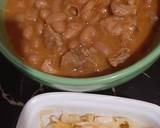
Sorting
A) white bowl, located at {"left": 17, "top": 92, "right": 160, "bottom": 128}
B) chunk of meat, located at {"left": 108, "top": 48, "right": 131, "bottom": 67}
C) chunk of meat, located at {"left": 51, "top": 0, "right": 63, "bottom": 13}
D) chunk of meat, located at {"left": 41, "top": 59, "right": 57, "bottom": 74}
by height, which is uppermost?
chunk of meat, located at {"left": 51, "top": 0, "right": 63, "bottom": 13}

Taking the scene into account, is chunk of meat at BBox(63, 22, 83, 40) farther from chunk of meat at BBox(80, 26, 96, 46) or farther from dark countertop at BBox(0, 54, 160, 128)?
dark countertop at BBox(0, 54, 160, 128)

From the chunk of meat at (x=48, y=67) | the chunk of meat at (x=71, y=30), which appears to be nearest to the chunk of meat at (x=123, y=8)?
the chunk of meat at (x=71, y=30)

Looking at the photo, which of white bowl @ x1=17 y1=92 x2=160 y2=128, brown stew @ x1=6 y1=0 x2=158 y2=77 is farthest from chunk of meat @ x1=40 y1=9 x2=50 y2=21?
white bowl @ x1=17 y1=92 x2=160 y2=128

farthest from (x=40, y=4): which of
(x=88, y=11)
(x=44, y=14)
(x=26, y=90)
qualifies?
(x=26, y=90)

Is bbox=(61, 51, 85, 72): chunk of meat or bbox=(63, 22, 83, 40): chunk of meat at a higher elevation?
bbox=(63, 22, 83, 40): chunk of meat

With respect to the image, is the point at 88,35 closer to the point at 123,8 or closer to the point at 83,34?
the point at 83,34

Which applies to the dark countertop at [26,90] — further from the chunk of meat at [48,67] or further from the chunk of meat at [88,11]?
the chunk of meat at [88,11]

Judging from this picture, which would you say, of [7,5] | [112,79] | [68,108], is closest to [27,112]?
[68,108]
